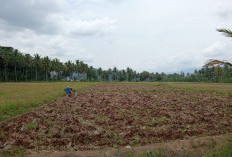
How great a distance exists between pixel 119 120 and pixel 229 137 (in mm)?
4496

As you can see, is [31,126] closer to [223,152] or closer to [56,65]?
[223,152]

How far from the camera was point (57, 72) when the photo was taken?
83.6 meters

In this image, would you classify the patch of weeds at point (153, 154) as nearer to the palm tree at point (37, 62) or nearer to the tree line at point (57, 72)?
the tree line at point (57, 72)

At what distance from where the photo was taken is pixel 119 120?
8305 mm

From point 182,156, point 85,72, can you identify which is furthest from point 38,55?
point 182,156

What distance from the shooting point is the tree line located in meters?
60.3

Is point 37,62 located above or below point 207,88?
above

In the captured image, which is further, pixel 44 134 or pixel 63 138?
pixel 44 134

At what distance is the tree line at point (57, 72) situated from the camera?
60312 millimetres

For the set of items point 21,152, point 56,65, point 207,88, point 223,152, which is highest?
point 56,65

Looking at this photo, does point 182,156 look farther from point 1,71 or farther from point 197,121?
point 1,71

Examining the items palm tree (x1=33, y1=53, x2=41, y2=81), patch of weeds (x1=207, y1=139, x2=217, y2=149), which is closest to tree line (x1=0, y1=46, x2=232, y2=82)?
palm tree (x1=33, y1=53, x2=41, y2=81)

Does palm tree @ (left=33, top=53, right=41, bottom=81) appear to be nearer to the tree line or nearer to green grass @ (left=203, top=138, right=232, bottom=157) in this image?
the tree line

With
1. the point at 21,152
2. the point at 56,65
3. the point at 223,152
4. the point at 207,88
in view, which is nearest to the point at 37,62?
the point at 56,65
